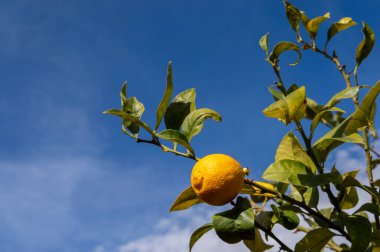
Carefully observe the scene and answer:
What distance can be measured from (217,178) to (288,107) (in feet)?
0.90

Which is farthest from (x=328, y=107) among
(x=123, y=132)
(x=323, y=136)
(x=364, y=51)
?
(x=123, y=132)

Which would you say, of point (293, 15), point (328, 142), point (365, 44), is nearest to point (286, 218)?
point (328, 142)

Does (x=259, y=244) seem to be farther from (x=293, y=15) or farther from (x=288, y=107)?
(x=293, y=15)

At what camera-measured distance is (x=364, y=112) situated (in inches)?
52.7

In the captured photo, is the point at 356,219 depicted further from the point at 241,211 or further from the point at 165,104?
the point at 165,104

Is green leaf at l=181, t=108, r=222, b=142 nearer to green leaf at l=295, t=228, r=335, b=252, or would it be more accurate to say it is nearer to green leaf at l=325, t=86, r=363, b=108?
green leaf at l=325, t=86, r=363, b=108

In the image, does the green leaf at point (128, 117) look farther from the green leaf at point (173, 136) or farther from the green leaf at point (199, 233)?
the green leaf at point (199, 233)

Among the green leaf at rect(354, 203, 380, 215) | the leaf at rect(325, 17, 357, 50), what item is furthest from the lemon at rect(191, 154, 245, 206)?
the leaf at rect(325, 17, 357, 50)

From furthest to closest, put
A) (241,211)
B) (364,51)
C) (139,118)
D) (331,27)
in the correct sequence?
(331,27) → (364,51) → (139,118) → (241,211)

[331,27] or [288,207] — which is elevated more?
[331,27]

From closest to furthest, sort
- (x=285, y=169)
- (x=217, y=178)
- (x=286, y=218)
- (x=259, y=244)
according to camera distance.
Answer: (x=217, y=178)
(x=285, y=169)
(x=286, y=218)
(x=259, y=244)

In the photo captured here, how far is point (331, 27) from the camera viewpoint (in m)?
1.91

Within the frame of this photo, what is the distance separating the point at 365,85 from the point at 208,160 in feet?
1.72

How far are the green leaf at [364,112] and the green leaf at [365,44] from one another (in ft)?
1.30
